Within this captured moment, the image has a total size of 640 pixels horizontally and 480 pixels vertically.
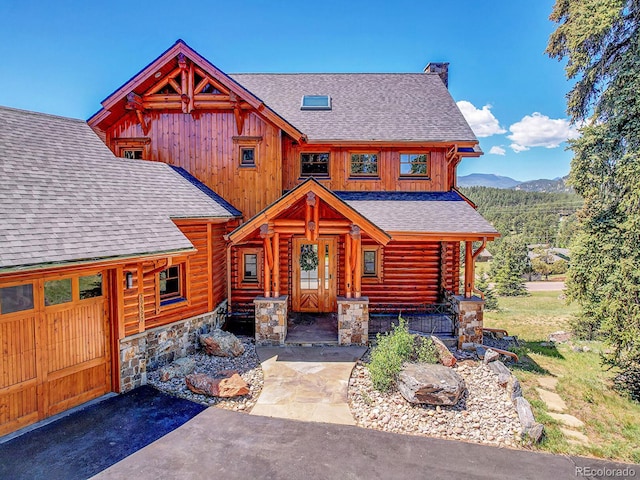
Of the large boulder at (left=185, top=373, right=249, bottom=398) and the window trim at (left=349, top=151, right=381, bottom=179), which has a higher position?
the window trim at (left=349, top=151, right=381, bottom=179)

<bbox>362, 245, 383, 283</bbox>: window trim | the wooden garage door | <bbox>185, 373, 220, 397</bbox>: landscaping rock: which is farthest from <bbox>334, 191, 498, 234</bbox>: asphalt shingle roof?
the wooden garage door

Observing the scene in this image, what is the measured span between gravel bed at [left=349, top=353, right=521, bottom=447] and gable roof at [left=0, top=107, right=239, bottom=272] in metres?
5.13

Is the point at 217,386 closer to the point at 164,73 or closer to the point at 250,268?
the point at 250,268

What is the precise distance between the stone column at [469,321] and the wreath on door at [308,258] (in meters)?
4.90

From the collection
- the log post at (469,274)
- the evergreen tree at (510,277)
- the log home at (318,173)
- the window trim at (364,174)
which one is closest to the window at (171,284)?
the log home at (318,173)

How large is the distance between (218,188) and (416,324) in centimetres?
815

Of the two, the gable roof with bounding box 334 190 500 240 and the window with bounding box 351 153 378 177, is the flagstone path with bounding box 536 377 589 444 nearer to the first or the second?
the gable roof with bounding box 334 190 500 240

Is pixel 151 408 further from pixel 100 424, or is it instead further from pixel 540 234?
pixel 540 234

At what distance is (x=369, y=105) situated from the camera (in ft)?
48.0

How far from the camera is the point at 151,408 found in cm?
679

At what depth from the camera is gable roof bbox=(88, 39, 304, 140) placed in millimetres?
11242

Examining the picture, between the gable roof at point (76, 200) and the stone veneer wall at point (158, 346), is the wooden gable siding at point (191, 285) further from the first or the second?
the gable roof at point (76, 200)

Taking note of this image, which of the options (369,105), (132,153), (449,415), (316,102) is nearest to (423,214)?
(369,105)

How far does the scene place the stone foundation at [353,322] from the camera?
9.69 m
